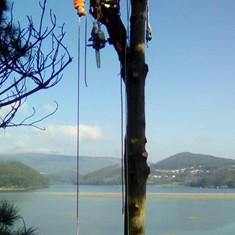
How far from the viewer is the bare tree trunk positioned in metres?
1.67

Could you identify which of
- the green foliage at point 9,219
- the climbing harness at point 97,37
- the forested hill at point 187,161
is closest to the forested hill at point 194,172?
the forested hill at point 187,161

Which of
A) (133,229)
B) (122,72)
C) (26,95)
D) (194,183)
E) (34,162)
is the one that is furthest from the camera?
(34,162)

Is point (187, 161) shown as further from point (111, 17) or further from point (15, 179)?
point (111, 17)

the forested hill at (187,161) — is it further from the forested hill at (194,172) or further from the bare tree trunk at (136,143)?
the bare tree trunk at (136,143)

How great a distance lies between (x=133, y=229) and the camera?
1661 mm

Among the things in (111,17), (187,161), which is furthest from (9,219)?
(187,161)

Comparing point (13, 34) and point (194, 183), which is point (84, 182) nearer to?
point (194, 183)

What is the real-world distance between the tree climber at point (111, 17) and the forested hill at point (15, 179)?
95.1 ft

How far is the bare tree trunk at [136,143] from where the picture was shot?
1.67m

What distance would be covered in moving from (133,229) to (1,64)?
1579 millimetres

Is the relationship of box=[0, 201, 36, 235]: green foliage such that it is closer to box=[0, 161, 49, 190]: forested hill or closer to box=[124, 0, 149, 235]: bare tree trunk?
box=[124, 0, 149, 235]: bare tree trunk

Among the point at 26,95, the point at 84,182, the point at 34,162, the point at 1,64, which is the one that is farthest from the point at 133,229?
the point at 34,162

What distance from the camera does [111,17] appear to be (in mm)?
1970

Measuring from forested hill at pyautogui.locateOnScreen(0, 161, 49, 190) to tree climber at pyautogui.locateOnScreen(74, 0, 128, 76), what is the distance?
95.1 feet
